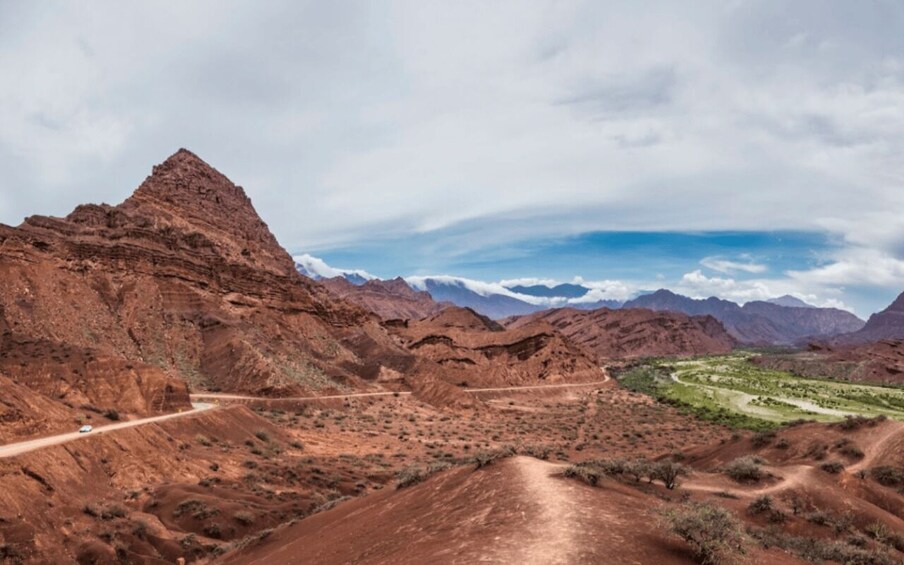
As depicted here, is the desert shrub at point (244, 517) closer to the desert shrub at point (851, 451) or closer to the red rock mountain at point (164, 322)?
the red rock mountain at point (164, 322)

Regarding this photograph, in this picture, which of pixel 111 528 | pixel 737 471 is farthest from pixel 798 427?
pixel 111 528

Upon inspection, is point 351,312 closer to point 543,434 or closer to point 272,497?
point 543,434

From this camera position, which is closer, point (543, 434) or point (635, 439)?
point (635, 439)

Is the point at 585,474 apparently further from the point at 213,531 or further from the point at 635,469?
the point at 213,531

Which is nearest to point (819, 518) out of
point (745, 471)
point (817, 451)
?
point (745, 471)

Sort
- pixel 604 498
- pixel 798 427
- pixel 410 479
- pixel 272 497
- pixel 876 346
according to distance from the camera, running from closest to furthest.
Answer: pixel 604 498 < pixel 410 479 < pixel 272 497 < pixel 798 427 < pixel 876 346

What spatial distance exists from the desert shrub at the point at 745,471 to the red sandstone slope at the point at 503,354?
192 feet

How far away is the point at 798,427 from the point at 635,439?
54.7 ft

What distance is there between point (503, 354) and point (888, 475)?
7068 cm

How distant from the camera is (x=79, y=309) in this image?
52.3 metres

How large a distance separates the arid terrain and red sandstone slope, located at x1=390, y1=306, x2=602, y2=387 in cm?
46

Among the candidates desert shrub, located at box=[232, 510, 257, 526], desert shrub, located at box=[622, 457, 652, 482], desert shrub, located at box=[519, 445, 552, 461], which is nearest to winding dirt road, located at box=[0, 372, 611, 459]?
desert shrub, located at box=[232, 510, 257, 526]

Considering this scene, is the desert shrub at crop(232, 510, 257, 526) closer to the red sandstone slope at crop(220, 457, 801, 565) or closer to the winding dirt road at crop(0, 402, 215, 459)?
the red sandstone slope at crop(220, 457, 801, 565)

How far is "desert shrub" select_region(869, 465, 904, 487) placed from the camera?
22.6 metres
